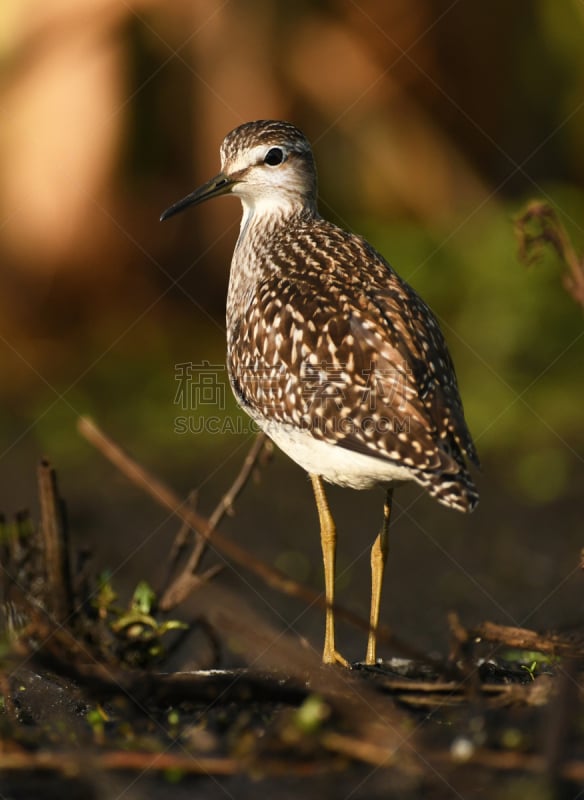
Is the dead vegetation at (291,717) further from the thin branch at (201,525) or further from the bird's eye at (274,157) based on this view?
the bird's eye at (274,157)

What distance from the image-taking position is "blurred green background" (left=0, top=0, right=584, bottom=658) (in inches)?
421

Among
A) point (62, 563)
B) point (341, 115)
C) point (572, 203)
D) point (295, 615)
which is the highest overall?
point (341, 115)

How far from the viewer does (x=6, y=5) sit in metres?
12.0

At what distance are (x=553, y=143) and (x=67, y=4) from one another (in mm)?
5416

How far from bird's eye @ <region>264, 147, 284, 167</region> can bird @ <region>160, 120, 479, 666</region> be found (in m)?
0.52

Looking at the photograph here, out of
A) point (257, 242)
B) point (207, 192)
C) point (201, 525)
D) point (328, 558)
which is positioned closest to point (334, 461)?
point (328, 558)

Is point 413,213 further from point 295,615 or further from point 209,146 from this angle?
point 295,615

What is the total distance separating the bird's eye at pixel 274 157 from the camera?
6.42 metres

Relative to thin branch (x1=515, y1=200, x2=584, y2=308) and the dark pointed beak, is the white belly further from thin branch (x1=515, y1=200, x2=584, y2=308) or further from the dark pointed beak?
the dark pointed beak

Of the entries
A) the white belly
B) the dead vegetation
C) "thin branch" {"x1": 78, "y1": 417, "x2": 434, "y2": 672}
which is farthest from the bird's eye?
"thin branch" {"x1": 78, "y1": 417, "x2": 434, "y2": 672}

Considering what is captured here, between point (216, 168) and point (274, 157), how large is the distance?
241 inches

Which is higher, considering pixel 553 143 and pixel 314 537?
pixel 553 143

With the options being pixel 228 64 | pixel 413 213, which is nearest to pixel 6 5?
pixel 228 64

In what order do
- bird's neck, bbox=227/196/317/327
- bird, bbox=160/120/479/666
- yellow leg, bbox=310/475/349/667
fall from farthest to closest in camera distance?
1. bird's neck, bbox=227/196/317/327
2. yellow leg, bbox=310/475/349/667
3. bird, bbox=160/120/479/666
